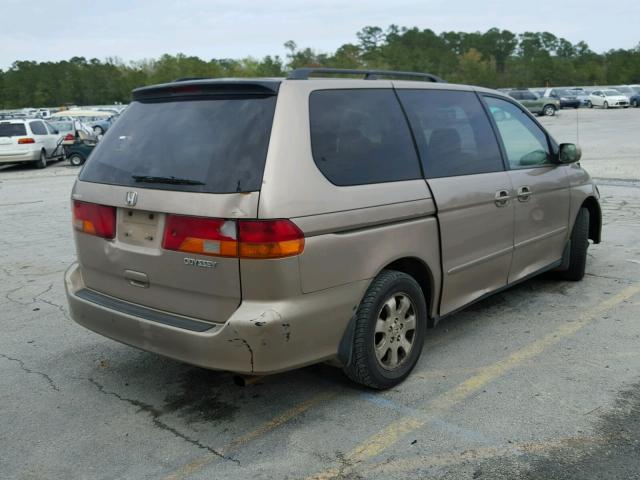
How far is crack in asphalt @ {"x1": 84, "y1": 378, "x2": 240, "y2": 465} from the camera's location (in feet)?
10.5

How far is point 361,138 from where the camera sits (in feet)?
12.2

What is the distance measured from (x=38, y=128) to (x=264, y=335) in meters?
22.2

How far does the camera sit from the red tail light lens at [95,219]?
12.0 feet

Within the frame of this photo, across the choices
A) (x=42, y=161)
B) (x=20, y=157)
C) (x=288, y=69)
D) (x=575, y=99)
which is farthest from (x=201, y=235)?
(x=288, y=69)

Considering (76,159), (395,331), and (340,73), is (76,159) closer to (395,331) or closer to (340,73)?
(340,73)

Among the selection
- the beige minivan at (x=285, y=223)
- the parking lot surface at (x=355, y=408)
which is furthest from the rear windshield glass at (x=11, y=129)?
the beige minivan at (x=285, y=223)

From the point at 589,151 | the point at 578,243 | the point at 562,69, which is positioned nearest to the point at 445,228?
the point at 578,243

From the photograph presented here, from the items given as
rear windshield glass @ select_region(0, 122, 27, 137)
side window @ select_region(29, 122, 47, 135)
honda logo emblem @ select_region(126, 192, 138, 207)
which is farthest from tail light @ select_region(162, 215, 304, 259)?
side window @ select_region(29, 122, 47, 135)

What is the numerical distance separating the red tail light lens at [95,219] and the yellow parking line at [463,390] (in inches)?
69.9

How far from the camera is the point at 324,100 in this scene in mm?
3580

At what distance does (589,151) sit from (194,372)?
17399 mm

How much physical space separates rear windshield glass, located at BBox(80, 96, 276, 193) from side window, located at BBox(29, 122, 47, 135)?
2035 cm

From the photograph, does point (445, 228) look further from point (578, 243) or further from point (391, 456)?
point (578, 243)

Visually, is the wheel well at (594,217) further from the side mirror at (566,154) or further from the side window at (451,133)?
the side window at (451,133)
